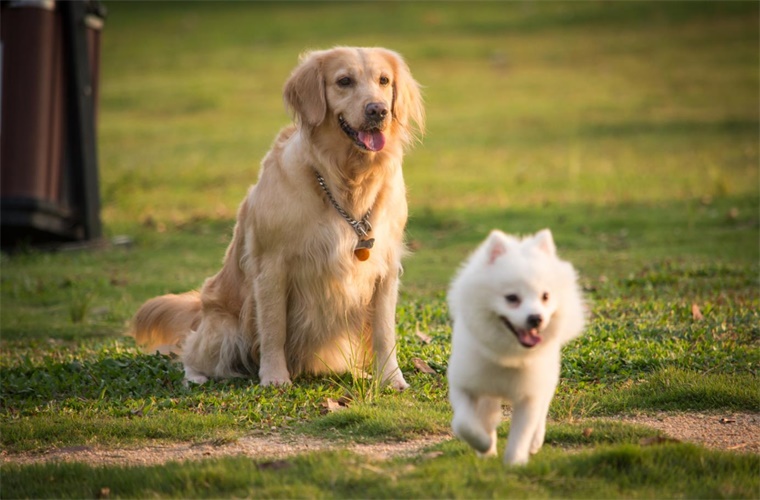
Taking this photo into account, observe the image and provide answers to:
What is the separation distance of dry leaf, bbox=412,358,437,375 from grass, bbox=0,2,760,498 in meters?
0.04

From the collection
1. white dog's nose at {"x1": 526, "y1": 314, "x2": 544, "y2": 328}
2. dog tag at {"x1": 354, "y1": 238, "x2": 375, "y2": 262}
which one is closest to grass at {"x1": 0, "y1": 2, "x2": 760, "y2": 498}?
white dog's nose at {"x1": 526, "y1": 314, "x2": 544, "y2": 328}

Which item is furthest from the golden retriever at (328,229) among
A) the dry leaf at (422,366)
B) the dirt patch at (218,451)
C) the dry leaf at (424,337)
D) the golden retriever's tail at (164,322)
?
the dirt patch at (218,451)

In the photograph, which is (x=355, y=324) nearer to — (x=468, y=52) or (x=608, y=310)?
(x=608, y=310)

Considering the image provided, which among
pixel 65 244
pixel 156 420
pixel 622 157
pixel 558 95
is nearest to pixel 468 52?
pixel 558 95

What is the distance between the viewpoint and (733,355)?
272 inches

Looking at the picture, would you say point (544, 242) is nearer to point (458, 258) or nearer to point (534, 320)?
point (534, 320)

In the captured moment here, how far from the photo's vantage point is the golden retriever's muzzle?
20.9ft

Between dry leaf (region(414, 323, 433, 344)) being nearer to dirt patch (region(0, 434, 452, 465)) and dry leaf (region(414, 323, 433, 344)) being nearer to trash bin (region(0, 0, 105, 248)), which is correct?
dirt patch (region(0, 434, 452, 465))

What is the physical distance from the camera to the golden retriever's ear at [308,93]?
21.5 ft

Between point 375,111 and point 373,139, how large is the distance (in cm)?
22

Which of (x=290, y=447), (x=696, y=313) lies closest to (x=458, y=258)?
(x=696, y=313)

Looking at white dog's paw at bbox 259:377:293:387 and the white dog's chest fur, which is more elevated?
the white dog's chest fur

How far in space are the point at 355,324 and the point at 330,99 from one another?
4.99 feet

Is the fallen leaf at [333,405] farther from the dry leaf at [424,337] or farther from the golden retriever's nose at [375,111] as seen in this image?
the golden retriever's nose at [375,111]
